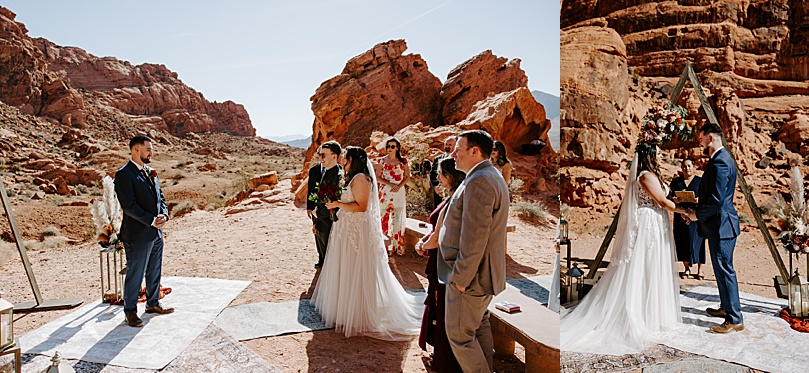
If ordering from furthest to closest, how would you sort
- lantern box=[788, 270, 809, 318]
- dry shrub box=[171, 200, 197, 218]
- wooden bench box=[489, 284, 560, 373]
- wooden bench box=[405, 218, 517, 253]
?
dry shrub box=[171, 200, 197, 218] < wooden bench box=[405, 218, 517, 253] < lantern box=[788, 270, 809, 318] < wooden bench box=[489, 284, 560, 373]

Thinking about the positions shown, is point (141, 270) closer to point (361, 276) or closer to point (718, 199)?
point (361, 276)

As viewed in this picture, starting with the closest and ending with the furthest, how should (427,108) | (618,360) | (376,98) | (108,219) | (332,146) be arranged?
(618,360) < (108,219) < (332,146) < (376,98) < (427,108)

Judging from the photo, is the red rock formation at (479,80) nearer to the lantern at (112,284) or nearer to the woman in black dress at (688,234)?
the woman in black dress at (688,234)

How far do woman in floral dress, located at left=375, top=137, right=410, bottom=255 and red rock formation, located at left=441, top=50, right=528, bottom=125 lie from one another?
10650 mm

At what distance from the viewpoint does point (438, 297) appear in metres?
2.77

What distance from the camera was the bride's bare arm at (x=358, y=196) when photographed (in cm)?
351

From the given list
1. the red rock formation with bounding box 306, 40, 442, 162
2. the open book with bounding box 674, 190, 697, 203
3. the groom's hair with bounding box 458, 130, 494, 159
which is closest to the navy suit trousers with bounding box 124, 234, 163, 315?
the groom's hair with bounding box 458, 130, 494, 159

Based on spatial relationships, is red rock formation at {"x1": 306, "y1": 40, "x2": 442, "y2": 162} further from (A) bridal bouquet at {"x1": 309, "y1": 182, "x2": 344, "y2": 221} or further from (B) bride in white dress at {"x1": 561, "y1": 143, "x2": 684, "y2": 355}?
(B) bride in white dress at {"x1": 561, "y1": 143, "x2": 684, "y2": 355}

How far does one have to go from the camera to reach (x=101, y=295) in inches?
150

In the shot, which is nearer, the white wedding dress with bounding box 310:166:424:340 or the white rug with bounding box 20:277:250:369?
the white rug with bounding box 20:277:250:369

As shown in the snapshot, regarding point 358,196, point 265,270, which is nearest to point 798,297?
point 358,196

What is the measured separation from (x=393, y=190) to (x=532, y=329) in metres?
3.18

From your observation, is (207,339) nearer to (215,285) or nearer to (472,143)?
(215,285)

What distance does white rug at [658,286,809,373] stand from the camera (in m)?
2.87
